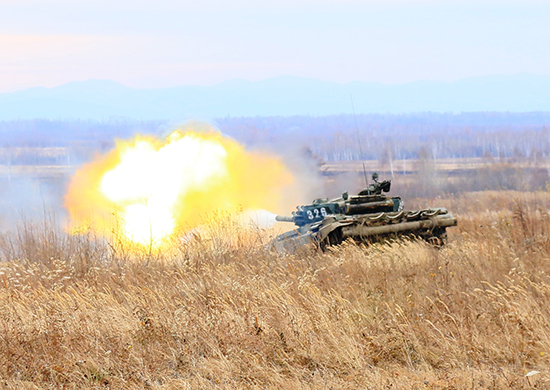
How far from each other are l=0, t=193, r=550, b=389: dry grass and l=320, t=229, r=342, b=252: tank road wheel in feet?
11.6

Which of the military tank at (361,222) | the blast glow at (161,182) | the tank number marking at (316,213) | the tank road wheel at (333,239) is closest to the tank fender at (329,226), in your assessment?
the military tank at (361,222)

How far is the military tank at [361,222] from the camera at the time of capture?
17.0m

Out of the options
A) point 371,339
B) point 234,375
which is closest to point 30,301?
point 234,375

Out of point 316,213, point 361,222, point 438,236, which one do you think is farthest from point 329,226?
point 438,236

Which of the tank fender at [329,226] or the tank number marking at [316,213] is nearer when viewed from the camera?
the tank fender at [329,226]

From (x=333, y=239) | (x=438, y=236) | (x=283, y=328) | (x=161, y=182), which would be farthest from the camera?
(x=161, y=182)

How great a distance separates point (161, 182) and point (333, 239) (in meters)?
9.74

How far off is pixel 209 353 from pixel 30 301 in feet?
14.2

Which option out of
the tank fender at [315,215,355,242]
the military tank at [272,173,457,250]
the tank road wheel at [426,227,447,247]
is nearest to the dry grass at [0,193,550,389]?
the tank fender at [315,215,355,242]

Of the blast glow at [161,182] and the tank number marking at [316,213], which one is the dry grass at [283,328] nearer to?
the tank number marking at [316,213]

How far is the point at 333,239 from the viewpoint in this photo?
17.0 meters

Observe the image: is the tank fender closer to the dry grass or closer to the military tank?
the military tank

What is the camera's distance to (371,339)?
8844mm

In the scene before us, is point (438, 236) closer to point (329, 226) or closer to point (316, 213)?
point (316, 213)
